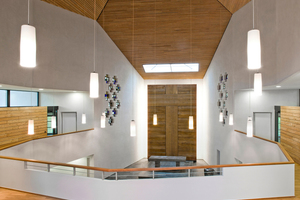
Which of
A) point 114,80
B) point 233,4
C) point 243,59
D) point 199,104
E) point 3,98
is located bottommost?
point 199,104

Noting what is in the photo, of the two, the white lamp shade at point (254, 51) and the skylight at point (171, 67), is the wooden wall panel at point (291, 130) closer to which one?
the skylight at point (171, 67)

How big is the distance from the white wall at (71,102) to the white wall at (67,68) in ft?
1.39

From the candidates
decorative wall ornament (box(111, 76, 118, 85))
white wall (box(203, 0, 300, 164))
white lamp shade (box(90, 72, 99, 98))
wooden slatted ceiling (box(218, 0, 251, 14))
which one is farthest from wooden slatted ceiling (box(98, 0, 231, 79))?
white lamp shade (box(90, 72, 99, 98))

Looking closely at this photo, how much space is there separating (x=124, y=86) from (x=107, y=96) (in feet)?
4.83

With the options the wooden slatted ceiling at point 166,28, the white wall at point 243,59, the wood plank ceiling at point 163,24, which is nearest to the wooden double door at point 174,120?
the white wall at point 243,59

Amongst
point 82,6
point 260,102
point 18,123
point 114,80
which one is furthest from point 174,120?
point 18,123

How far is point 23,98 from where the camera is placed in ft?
24.4

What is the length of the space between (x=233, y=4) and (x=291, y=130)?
450cm

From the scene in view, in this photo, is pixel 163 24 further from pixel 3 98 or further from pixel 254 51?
pixel 254 51

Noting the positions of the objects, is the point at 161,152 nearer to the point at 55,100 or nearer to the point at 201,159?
the point at 201,159

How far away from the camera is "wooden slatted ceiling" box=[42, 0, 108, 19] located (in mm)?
6652

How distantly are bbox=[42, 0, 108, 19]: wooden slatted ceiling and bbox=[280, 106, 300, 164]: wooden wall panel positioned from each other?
7042 mm

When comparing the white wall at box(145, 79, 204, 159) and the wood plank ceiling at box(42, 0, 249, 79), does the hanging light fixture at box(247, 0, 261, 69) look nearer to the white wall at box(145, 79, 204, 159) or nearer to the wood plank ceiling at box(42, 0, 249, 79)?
the wood plank ceiling at box(42, 0, 249, 79)

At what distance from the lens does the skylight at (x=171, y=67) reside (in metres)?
10.7
